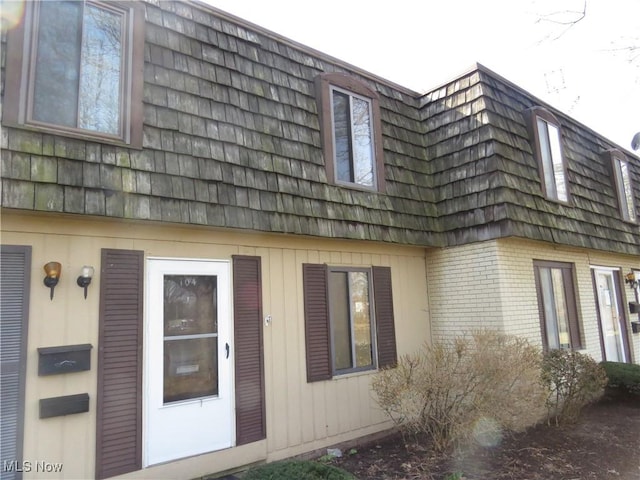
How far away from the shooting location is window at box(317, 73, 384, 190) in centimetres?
593

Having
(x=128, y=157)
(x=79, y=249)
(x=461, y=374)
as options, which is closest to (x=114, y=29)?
(x=128, y=157)

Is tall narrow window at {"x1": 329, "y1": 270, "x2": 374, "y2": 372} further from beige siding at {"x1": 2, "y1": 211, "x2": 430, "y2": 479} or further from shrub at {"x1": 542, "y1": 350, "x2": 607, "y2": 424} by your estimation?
shrub at {"x1": 542, "y1": 350, "x2": 607, "y2": 424}

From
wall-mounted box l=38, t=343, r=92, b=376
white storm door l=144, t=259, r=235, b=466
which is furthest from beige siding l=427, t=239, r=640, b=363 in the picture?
wall-mounted box l=38, t=343, r=92, b=376

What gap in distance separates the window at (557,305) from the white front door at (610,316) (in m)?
1.13

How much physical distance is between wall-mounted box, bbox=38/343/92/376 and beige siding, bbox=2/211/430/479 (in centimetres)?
6

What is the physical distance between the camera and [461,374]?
4742 mm

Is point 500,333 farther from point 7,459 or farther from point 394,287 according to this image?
point 7,459

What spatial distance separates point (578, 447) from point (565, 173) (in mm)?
4661

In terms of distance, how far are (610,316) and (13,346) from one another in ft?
32.1

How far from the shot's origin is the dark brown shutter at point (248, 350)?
4.75m

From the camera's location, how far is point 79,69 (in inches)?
163

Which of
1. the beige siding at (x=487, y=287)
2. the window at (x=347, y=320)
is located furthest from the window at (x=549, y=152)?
the window at (x=347, y=320)

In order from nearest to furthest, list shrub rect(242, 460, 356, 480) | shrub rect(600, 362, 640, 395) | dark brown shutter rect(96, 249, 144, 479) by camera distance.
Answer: shrub rect(242, 460, 356, 480) < dark brown shutter rect(96, 249, 144, 479) < shrub rect(600, 362, 640, 395)

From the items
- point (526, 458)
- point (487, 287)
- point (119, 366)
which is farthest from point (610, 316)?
point (119, 366)
